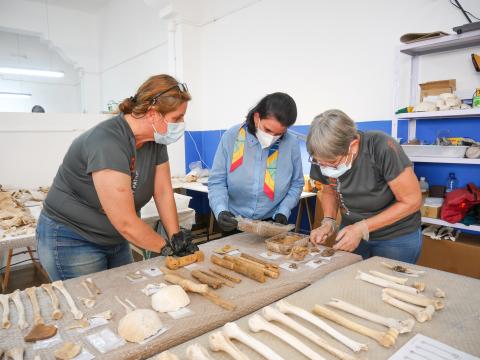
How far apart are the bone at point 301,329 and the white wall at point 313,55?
3204 mm

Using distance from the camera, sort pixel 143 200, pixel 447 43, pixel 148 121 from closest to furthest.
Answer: pixel 148 121, pixel 143 200, pixel 447 43

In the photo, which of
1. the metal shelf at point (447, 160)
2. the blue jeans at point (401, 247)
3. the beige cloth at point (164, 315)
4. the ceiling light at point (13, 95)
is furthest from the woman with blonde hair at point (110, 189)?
the ceiling light at point (13, 95)

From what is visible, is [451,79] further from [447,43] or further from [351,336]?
[351,336]

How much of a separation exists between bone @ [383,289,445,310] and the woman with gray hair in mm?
502

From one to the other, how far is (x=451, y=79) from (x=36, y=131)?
5.66m

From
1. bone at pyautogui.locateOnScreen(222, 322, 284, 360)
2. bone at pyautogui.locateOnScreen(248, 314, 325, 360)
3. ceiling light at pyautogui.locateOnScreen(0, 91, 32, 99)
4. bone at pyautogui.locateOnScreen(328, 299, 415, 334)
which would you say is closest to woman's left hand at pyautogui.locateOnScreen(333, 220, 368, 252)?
bone at pyautogui.locateOnScreen(328, 299, 415, 334)

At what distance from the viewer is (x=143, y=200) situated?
2004 millimetres

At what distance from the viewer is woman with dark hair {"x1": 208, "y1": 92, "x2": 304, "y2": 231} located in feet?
7.77

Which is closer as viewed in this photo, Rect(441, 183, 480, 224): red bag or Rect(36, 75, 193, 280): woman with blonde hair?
Rect(36, 75, 193, 280): woman with blonde hair

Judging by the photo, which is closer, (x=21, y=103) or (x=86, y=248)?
(x=86, y=248)

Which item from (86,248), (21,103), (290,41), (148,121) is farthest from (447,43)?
(21,103)

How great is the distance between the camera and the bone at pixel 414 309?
131 centimetres

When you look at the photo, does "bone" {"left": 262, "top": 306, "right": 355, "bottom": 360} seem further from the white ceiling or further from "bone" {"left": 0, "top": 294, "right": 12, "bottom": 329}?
the white ceiling

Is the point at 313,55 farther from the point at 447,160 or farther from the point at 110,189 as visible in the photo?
the point at 110,189
